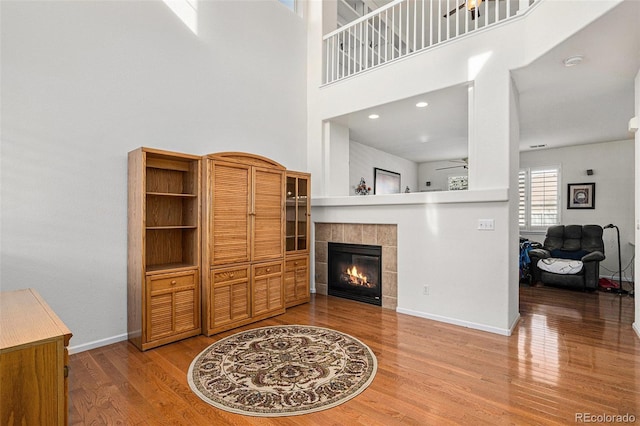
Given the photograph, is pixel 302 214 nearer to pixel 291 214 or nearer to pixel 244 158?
pixel 291 214

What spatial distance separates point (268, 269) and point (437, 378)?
7.18 ft

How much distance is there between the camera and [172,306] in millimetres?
3162

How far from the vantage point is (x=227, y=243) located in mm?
3521

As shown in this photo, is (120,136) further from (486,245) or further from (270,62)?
(486,245)

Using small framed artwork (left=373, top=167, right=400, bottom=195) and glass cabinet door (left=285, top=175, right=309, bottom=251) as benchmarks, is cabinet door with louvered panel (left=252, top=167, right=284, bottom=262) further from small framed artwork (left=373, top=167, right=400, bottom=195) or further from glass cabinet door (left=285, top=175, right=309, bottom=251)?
small framed artwork (left=373, top=167, right=400, bottom=195)

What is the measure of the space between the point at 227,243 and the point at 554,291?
5156mm

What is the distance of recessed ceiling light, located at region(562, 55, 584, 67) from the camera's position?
302 cm

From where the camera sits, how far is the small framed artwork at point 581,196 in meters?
6.42

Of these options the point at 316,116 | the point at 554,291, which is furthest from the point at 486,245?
the point at 316,116

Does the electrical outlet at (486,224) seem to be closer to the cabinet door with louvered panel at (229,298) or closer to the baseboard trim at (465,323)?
the baseboard trim at (465,323)

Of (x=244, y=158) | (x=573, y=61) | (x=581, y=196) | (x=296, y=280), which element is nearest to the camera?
(x=573, y=61)

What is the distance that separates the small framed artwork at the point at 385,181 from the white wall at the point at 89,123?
3.76 metres

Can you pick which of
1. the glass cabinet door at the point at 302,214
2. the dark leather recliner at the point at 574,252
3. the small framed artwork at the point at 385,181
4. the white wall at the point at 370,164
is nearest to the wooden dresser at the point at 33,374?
the glass cabinet door at the point at 302,214

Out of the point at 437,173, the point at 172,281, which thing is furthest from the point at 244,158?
the point at 437,173
